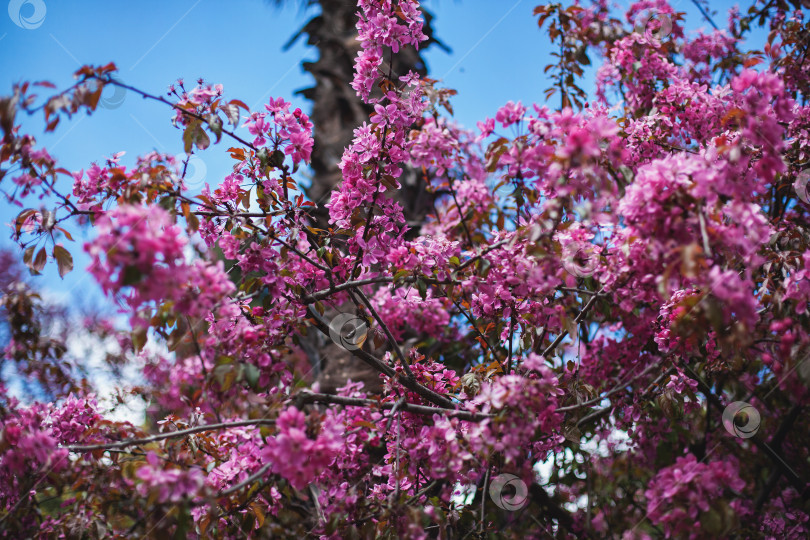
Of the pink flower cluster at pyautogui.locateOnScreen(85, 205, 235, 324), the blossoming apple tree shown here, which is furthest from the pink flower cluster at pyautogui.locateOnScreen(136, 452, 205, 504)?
the pink flower cluster at pyautogui.locateOnScreen(85, 205, 235, 324)

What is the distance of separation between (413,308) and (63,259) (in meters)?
1.86

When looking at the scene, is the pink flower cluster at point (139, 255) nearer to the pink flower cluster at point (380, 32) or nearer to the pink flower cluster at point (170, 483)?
the pink flower cluster at point (170, 483)

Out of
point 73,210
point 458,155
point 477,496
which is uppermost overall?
point 73,210

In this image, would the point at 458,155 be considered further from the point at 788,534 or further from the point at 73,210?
the point at 788,534

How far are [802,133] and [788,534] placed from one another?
206 centimetres

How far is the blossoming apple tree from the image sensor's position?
4.66ft

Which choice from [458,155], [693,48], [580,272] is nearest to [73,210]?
[458,155]

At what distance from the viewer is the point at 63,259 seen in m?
1.94

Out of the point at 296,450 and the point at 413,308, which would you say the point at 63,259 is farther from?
the point at 413,308

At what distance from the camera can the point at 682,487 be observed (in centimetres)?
151

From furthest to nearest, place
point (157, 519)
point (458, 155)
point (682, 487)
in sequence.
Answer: point (458, 155), point (682, 487), point (157, 519)

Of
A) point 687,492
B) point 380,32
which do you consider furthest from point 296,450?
point 380,32

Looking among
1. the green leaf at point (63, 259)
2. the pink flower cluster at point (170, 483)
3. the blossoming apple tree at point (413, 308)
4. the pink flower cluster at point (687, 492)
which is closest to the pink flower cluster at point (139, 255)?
the blossoming apple tree at point (413, 308)

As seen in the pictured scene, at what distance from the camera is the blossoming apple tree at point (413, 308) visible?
4.66 ft
